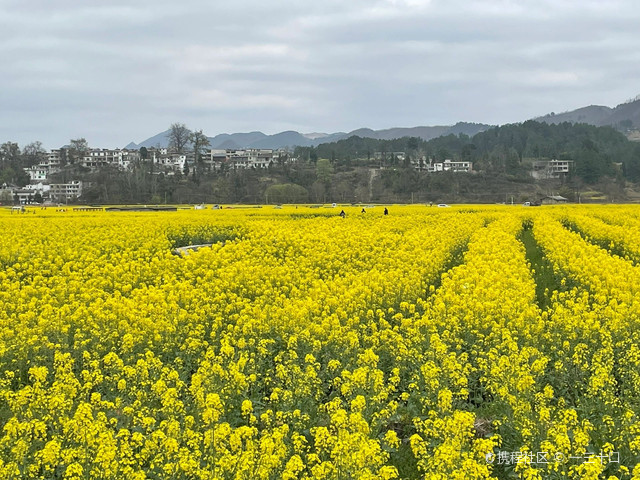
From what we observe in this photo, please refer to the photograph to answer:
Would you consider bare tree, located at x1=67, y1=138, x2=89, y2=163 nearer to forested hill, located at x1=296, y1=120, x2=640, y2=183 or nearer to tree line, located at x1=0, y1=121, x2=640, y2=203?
tree line, located at x1=0, y1=121, x2=640, y2=203

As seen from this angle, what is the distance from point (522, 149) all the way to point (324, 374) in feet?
536

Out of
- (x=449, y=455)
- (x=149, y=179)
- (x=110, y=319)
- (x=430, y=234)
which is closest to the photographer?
(x=449, y=455)

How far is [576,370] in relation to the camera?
7957 mm

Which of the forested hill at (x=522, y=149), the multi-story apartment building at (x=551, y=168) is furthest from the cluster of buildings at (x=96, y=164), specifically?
the multi-story apartment building at (x=551, y=168)

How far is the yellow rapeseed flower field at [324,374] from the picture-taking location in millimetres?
5320

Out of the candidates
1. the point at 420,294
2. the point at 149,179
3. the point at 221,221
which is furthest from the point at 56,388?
the point at 149,179

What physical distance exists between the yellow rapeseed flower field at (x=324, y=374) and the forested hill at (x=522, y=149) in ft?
363

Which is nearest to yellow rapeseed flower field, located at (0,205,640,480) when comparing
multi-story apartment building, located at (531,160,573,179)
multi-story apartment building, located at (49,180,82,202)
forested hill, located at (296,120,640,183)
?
multi-story apartment building, located at (49,180,82,202)

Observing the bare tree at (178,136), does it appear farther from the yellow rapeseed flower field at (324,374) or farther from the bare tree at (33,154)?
the yellow rapeseed flower field at (324,374)

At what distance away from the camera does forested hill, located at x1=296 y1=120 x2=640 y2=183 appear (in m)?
120

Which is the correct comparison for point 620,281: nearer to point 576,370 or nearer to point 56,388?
point 576,370

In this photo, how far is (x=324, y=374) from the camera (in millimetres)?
8141

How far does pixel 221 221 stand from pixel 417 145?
454 feet

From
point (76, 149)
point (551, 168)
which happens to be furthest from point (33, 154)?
point (551, 168)
